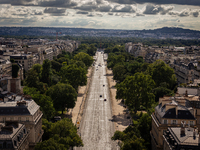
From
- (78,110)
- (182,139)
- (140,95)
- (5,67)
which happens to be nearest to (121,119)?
(140,95)

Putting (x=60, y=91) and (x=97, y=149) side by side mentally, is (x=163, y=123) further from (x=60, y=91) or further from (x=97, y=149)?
(x=60, y=91)

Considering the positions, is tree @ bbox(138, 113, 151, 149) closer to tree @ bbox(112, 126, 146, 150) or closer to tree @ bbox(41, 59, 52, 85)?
tree @ bbox(112, 126, 146, 150)

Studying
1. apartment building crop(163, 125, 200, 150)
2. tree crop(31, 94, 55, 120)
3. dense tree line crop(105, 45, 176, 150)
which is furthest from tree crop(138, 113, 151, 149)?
tree crop(31, 94, 55, 120)

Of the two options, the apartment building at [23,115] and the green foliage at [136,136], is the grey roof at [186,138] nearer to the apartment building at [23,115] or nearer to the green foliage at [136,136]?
the green foliage at [136,136]

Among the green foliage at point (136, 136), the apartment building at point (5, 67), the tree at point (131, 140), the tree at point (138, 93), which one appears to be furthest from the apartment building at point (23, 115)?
the apartment building at point (5, 67)

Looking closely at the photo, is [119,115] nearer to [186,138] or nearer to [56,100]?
[56,100]

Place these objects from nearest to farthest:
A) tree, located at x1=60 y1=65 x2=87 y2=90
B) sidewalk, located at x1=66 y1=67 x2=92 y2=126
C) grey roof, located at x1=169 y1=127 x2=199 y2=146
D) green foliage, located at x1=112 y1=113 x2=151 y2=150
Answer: grey roof, located at x1=169 y1=127 x2=199 y2=146, green foliage, located at x1=112 y1=113 x2=151 y2=150, sidewalk, located at x1=66 y1=67 x2=92 y2=126, tree, located at x1=60 y1=65 x2=87 y2=90

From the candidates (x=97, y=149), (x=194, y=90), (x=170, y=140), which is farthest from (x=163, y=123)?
(x=194, y=90)
